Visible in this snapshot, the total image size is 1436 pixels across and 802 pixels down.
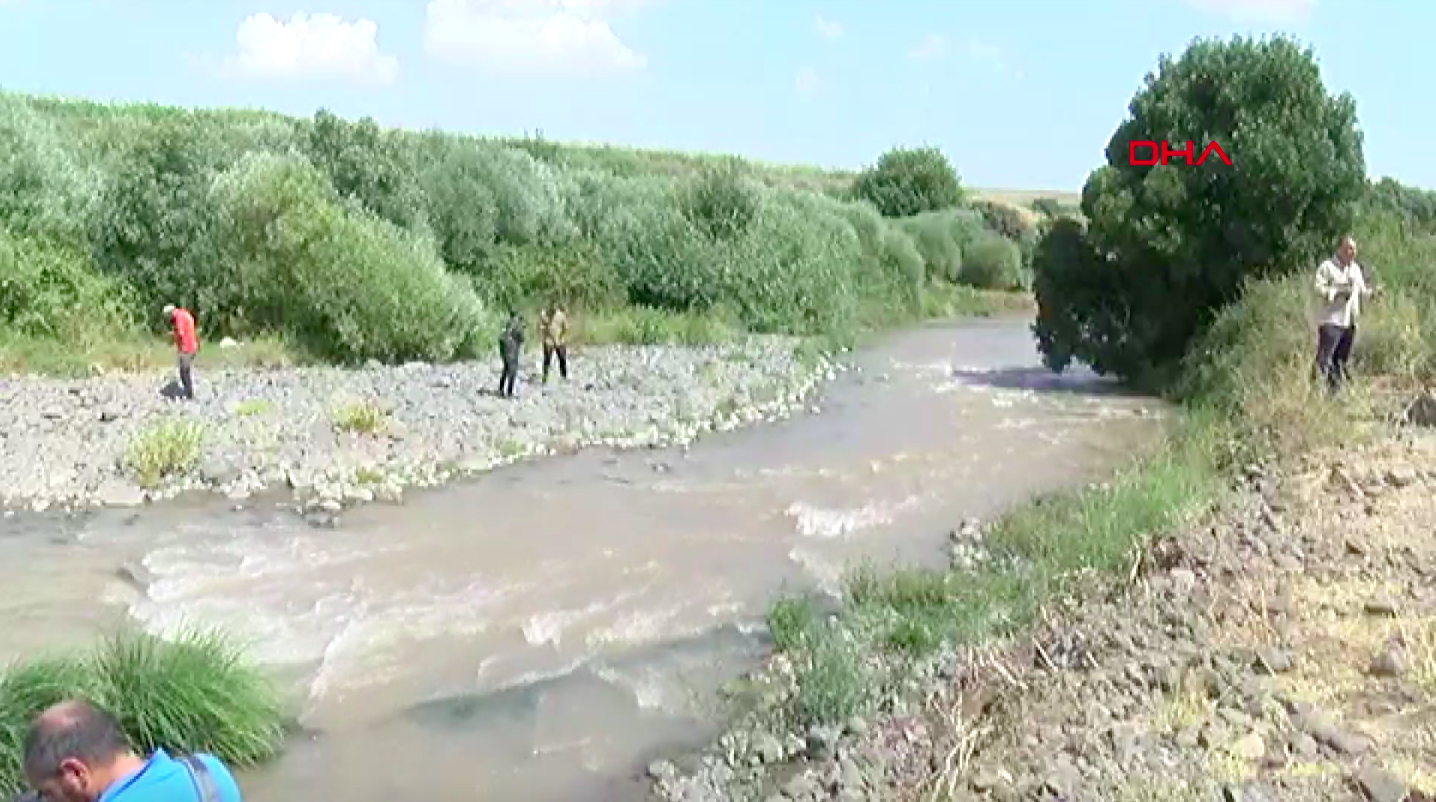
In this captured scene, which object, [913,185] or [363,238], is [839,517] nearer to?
[363,238]

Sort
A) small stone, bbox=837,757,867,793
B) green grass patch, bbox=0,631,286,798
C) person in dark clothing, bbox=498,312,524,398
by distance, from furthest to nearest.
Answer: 1. person in dark clothing, bbox=498,312,524,398
2. green grass patch, bbox=0,631,286,798
3. small stone, bbox=837,757,867,793

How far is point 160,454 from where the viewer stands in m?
17.8

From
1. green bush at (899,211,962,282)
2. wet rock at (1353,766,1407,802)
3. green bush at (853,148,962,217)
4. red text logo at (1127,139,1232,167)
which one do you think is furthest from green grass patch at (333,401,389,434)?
green bush at (853,148,962,217)

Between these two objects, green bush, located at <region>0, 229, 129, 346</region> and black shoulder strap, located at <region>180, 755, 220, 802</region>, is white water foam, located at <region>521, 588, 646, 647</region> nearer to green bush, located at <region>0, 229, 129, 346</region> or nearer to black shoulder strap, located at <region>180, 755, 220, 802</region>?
black shoulder strap, located at <region>180, 755, 220, 802</region>

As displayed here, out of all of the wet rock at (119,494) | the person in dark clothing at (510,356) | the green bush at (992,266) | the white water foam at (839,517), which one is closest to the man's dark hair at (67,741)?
the white water foam at (839,517)

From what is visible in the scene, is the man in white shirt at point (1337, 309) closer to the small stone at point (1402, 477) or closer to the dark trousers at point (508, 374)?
the small stone at point (1402, 477)

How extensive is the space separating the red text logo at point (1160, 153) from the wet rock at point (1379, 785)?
24.0 m

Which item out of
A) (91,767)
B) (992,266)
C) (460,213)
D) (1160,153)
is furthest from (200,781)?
(992,266)

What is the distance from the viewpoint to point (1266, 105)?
91.5 ft

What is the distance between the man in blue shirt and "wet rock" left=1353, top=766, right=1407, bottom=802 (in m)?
4.81

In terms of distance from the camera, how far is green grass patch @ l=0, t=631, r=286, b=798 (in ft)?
28.0

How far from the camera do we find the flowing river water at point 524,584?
9.73 metres

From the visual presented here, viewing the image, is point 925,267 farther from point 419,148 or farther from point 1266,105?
point 1266,105

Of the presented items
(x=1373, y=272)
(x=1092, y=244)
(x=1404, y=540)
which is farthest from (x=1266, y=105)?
(x=1404, y=540)
